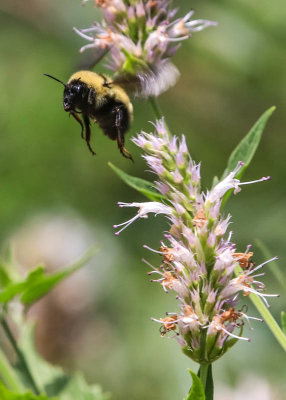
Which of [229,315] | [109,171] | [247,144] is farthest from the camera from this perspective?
[109,171]

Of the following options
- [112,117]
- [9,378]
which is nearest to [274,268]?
[112,117]

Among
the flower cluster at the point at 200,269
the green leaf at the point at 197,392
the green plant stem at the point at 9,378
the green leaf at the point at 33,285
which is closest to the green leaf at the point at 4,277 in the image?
the green leaf at the point at 33,285

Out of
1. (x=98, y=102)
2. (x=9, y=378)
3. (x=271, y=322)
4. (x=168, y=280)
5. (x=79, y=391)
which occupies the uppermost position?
(x=98, y=102)

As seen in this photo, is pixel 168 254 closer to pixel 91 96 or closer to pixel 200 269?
pixel 200 269

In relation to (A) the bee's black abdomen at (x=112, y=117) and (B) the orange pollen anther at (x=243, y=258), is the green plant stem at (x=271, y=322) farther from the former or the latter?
(A) the bee's black abdomen at (x=112, y=117)

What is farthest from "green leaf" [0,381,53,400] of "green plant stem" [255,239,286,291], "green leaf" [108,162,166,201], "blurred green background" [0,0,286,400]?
"blurred green background" [0,0,286,400]

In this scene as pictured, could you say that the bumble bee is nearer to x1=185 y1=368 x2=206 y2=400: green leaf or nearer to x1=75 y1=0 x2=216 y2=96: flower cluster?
x1=75 y1=0 x2=216 y2=96: flower cluster

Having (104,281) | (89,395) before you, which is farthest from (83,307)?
(89,395)
